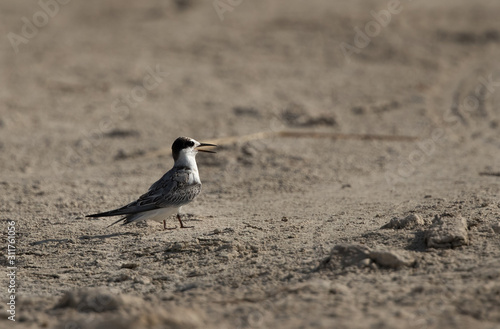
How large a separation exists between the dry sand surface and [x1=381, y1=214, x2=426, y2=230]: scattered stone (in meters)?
0.02

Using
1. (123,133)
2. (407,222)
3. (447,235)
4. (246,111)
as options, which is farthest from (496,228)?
(123,133)

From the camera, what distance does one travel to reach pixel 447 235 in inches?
210

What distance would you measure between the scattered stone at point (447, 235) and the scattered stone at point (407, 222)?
308mm

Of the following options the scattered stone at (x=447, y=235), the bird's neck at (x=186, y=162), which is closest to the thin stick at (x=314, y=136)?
the bird's neck at (x=186, y=162)

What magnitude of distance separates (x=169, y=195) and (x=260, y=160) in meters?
2.55

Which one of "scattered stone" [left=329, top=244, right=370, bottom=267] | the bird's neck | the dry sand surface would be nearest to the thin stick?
the dry sand surface

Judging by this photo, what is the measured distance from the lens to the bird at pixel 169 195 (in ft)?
20.9

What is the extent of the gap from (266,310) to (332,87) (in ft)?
26.2

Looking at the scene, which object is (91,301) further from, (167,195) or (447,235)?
(447,235)

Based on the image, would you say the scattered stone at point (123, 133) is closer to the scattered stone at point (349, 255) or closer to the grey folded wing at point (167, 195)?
the grey folded wing at point (167, 195)

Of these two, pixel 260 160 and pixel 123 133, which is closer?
pixel 260 160

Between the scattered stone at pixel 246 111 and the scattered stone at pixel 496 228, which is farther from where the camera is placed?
the scattered stone at pixel 246 111

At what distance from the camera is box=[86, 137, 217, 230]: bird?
6.38m

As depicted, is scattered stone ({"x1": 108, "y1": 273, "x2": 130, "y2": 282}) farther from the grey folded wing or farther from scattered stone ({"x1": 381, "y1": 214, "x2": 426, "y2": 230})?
scattered stone ({"x1": 381, "y1": 214, "x2": 426, "y2": 230})
